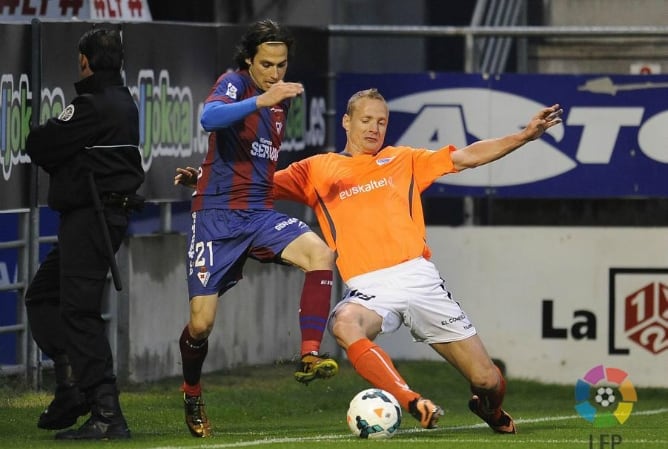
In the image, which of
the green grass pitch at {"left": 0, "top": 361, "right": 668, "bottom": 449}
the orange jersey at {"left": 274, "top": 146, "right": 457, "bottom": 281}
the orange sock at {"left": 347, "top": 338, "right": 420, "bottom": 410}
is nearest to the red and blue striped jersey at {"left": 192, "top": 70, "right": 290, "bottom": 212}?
the orange jersey at {"left": 274, "top": 146, "right": 457, "bottom": 281}

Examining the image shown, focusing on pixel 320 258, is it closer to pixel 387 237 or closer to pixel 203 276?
pixel 387 237

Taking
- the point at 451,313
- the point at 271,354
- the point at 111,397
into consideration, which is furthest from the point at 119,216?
the point at 271,354

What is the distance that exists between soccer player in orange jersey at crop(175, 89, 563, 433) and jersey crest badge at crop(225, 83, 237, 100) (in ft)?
1.95

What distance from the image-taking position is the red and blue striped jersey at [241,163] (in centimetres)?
1041

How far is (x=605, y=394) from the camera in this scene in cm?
1534

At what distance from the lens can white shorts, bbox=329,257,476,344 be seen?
33.8ft

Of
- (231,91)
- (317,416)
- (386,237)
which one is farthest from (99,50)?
(317,416)

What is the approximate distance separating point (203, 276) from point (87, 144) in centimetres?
103

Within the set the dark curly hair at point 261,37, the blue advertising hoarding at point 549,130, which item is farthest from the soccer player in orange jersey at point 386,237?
the blue advertising hoarding at point 549,130

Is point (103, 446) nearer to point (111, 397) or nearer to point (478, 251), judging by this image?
point (111, 397)

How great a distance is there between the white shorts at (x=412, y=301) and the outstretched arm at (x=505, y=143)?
25.6 inches

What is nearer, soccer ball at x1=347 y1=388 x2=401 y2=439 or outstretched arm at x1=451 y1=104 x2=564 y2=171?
soccer ball at x1=347 y1=388 x2=401 y2=439

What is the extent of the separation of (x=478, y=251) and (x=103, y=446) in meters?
6.83

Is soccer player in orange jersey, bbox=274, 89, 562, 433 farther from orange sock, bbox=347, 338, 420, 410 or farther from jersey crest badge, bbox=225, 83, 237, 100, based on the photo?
jersey crest badge, bbox=225, 83, 237, 100
